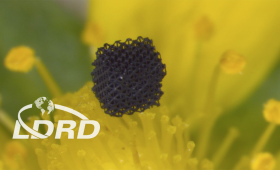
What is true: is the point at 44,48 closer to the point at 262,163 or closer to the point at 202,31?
the point at 202,31

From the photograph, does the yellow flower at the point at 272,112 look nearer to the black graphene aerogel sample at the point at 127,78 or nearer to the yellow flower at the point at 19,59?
the black graphene aerogel sample at the point at 127,78

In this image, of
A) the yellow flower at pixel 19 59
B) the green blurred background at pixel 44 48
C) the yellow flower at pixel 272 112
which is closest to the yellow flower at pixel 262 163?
the yellow flower at pixel 272 112

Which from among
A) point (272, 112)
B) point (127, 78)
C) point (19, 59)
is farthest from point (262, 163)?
point (19, 59)

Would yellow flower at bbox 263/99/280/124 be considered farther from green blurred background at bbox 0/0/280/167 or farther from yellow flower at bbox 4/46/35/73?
yellow flower at bbox 4/46/35/73

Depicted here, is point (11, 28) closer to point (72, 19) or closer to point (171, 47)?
point (72, 19)

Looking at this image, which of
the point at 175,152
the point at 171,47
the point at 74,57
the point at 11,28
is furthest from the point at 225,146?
the point at 11,28
